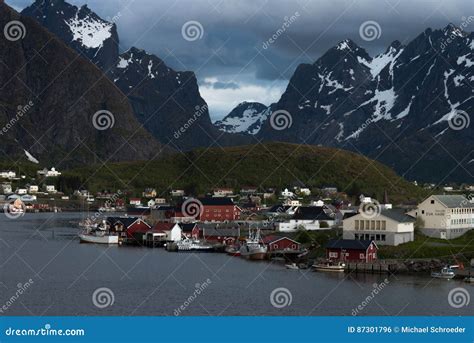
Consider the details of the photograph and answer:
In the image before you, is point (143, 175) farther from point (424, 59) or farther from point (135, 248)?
point (424, 59)

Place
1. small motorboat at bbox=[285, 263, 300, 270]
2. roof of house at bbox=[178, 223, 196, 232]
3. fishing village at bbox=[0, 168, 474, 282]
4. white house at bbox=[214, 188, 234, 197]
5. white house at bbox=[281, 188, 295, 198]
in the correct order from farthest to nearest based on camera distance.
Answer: white house at bbox=[214, 188, 234, 197] < white house at bbox=[281, 188, 295, 198] < roof of house at bbox=[178, 223, 196, 232] < fishing village at bbox=[0, 168, 474, 282] < small motorboat at bbox=[285, 263, 300, 270]

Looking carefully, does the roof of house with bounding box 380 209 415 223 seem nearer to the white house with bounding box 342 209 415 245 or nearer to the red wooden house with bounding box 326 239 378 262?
the white house with bounding box 342 209 415 245

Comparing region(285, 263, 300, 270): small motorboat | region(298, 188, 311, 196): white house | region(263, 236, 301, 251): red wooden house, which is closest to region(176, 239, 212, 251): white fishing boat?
region(263, 236, 301, 251): red wooden house

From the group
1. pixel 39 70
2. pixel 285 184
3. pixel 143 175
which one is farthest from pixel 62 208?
pixel 39 70

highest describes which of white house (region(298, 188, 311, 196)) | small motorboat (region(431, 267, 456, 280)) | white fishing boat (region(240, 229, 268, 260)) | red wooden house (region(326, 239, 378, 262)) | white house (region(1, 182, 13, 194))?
white house (region(1, 182, 13, 194))

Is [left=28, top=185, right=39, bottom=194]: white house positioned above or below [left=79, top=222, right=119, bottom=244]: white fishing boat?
above
